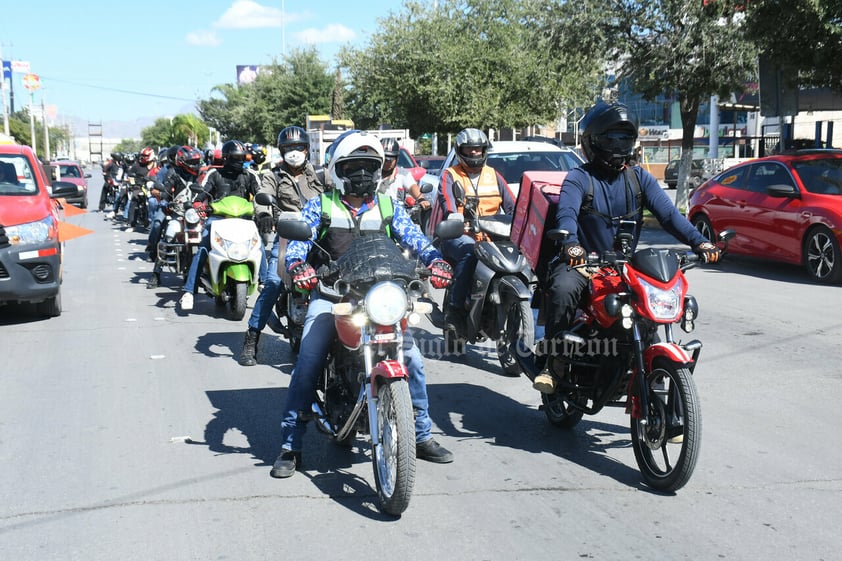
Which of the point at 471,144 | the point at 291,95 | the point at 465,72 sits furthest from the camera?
the point at 291,95

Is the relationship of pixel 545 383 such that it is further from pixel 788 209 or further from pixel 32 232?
pixel 788 209

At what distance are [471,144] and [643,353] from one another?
3869 millimetres

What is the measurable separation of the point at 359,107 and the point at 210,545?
137 feet

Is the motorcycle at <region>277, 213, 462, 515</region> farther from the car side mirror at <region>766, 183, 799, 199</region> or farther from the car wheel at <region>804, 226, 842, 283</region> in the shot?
the car side mirror at <region>766, 183, 799, 199</region>

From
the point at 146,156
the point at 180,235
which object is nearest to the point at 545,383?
the point at 180,235

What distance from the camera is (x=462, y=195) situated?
27.6 ft

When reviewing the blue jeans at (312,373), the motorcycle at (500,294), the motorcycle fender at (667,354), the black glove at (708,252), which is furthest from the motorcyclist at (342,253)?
the motorcycle at (500,294)

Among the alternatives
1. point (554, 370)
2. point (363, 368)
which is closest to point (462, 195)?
point (554, 370)

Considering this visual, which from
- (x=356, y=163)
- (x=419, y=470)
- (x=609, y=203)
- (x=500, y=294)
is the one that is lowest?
(x=419, y=470)

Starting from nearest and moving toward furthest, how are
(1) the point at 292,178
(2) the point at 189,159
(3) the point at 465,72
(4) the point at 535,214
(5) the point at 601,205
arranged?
(5) the point at 601,205
(4) the point at 535,214
(1) the point at 292,178
(2) the point at 189,159
(3) the point at 465,72

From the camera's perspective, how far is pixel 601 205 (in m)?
5.61

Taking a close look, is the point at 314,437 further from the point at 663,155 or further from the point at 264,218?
the point at 663,155

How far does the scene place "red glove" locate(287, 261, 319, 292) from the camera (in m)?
4.78

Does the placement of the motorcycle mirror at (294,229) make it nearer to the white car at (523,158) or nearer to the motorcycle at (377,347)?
the motorcycle at (377,347)
